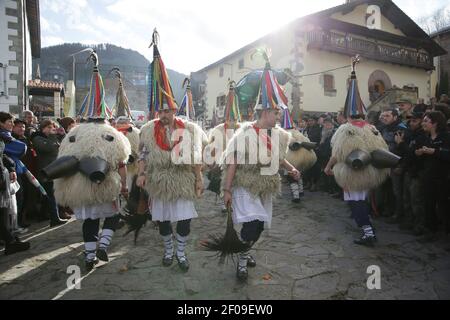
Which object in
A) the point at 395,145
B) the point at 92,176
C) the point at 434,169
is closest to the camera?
the point at 92,176

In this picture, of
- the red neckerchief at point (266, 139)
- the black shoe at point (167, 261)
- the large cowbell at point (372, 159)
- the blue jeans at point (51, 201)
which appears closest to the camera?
the red neckerchief at point (266, 139)

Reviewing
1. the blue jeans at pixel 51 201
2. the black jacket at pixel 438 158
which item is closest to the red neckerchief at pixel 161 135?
the blue jeans at pixel 51 201

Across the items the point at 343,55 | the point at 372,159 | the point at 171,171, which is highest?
the point at 343,55

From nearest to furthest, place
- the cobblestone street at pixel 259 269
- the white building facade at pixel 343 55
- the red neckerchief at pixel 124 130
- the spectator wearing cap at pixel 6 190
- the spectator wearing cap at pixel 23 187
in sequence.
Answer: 1. the cobblestone street at pixel 259 269
2. the spectator wearing cap at pixel 6 190
3. the spectator wearing cap at pixel 23 187
4. the red neckerchief at pixel 124 130
5. the white building facade at pixel 343 55

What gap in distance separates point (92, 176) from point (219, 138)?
333 centimetres

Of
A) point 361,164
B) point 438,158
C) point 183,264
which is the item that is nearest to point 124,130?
point 183,264

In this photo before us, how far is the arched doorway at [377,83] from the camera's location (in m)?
21.2

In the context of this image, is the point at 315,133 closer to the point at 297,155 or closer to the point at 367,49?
the point at 297,155

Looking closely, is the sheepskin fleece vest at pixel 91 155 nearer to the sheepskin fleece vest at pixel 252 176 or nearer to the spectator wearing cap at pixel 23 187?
the sheepskin fleece vest at pixel 252 176

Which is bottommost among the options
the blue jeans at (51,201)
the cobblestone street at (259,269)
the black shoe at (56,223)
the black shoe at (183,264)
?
the cobblestone street at (259,269)

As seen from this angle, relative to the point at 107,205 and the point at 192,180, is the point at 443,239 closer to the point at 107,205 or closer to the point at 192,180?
the point at 192,180

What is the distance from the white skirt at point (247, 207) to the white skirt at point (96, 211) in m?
1.49

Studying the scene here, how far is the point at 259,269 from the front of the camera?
3844 mm
